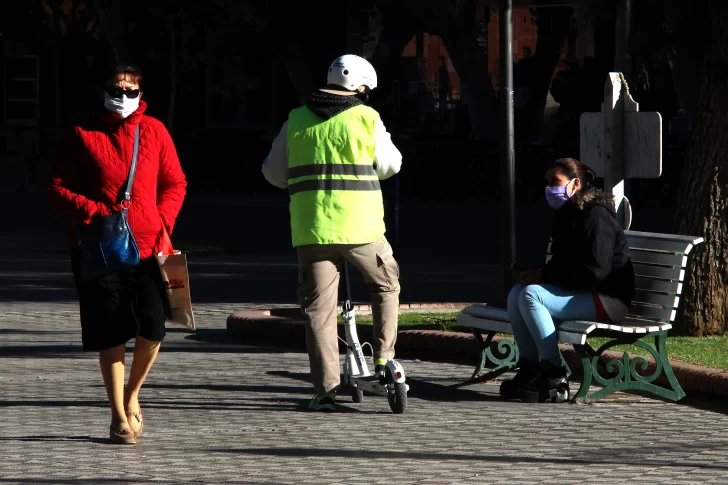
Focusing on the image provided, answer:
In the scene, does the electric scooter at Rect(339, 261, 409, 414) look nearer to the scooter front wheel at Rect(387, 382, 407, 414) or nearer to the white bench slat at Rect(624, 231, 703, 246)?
the scooter front wheel at Rect(387, 382, 407, 414)

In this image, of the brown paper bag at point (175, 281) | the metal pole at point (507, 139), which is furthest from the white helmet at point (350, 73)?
the metal pole at point (507, 139)

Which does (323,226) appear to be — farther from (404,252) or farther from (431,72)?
(431,72)

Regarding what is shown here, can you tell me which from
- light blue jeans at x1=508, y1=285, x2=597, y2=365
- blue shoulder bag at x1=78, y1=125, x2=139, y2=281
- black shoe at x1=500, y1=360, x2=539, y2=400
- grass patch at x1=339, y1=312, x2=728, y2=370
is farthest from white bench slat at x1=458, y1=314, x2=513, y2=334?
blue shoulder bag at x1=78, y1=125, x2=139, y2=281

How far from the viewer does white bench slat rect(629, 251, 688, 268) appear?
28.6ft

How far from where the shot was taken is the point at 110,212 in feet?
24.1

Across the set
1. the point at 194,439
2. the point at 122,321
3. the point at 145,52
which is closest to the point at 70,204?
the point at 122,321

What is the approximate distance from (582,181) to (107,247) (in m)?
2.81

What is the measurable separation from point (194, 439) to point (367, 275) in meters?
1.34

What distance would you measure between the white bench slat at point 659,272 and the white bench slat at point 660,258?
0.03 m

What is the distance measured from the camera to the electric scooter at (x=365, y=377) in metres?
8.09

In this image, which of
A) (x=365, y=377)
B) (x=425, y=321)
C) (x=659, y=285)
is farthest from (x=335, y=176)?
(x=425, y=321)

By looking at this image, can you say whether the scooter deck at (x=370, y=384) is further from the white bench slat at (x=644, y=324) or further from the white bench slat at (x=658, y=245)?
the white bench slat at (x=658, y=245)

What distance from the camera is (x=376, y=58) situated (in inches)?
1072

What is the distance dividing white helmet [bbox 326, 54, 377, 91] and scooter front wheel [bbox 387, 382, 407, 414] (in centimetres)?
152
